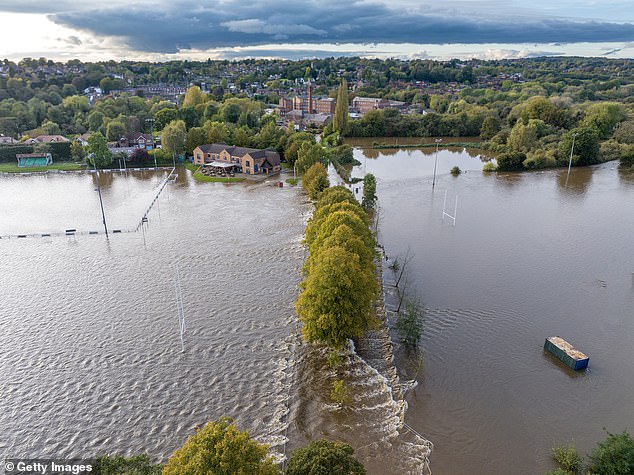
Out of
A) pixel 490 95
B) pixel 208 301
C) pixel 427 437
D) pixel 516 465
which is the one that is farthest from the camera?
pixel 490 95

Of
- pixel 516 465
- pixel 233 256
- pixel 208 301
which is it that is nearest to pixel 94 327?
pixel 208 301

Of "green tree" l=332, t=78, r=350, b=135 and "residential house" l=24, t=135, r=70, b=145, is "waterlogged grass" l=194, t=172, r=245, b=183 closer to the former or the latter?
"residential house" l=24, t=135, r=70, b=145

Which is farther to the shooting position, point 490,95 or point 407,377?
point 490,95

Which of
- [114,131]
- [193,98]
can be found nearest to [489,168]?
[114,131]

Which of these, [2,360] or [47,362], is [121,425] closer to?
[47,362]

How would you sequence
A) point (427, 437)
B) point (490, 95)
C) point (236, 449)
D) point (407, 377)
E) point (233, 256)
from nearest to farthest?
point (236, 449) < point (427, 437) < point (407, 377) < point (233, 256) < point (490, 95)

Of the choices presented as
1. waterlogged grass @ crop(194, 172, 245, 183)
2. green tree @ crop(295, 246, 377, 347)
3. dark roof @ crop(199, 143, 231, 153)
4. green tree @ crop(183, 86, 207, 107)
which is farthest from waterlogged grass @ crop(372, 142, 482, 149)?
green tree @ crop(295, 246, 377, 347)

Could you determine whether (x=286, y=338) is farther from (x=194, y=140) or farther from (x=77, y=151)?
(x=77, y=151)
